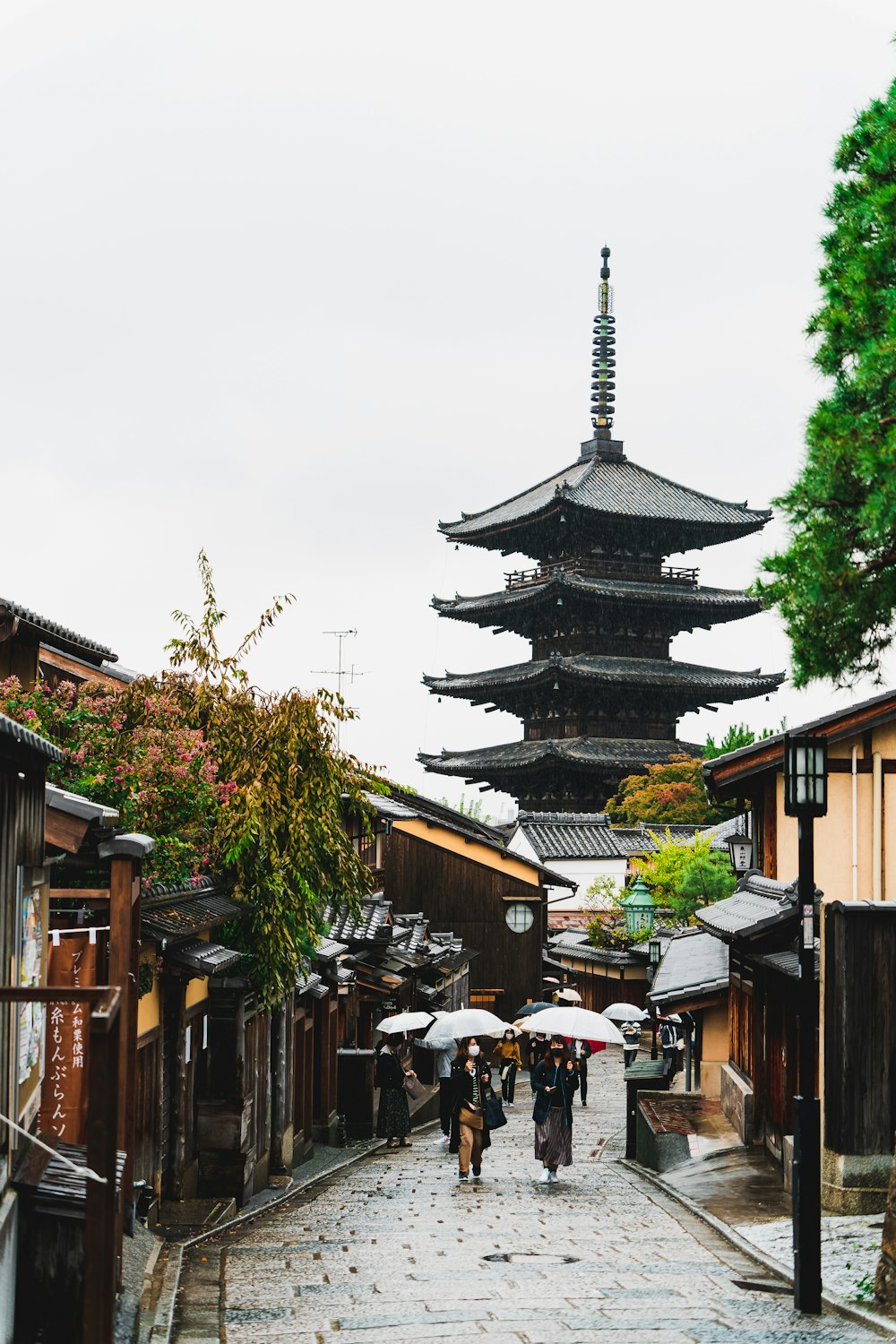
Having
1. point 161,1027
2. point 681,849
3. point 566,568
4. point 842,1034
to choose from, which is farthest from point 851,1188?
point 566,568

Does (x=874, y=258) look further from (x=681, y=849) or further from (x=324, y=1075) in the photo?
(x=681, y=849)

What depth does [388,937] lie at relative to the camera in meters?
27.5

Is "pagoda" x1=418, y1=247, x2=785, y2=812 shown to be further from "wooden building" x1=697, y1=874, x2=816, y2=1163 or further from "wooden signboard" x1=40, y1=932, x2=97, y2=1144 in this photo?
"wooden signboard" x1=40, y1=932, x2=97, y2=1144

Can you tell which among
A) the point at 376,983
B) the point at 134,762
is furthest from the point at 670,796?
the point at 134,762

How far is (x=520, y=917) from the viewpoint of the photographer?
44.1m

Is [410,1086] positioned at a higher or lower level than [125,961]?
lower

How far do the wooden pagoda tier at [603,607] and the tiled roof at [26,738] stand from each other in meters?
45.6

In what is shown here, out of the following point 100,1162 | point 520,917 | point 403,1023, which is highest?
point 520,917

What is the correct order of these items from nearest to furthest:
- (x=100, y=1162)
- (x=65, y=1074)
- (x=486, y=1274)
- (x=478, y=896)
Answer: (x=100, y=1162)
(x=65, y=1074)
(x=486, y=1274)
(x=478, y=896)

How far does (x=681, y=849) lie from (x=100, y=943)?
35.0 metres

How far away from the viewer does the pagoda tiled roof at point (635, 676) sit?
53.9m

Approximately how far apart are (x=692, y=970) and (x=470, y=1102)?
31.8ft

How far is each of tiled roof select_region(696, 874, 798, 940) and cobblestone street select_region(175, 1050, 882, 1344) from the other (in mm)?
3169

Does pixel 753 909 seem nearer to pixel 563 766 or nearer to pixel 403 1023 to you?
pixel 403 1023
